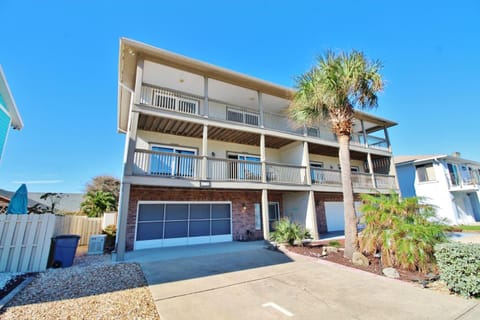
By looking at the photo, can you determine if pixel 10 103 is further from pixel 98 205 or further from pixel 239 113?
pixel 239 113

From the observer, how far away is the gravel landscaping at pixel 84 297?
3.52m

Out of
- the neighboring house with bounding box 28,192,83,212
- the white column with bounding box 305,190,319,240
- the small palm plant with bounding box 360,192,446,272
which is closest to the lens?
the small palm plant with bounding box 360,192,446,272

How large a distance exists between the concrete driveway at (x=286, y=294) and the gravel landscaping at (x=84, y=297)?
34 centimetres

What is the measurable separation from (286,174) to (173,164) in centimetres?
630

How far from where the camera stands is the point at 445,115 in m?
19.8

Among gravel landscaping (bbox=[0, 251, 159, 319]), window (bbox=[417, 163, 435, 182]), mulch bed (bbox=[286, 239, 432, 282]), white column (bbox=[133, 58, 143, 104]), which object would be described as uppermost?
white column (bbox=[133, 58, 143, 104])

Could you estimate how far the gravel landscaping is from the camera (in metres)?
3.52

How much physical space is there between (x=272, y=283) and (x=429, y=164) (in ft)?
76.8

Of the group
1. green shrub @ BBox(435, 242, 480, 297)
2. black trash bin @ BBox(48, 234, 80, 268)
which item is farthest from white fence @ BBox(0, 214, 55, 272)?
green shrub @ BBox(435, 242, 480, 297)

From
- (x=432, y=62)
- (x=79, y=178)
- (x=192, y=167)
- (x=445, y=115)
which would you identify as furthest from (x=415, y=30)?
(x=79, y=178)

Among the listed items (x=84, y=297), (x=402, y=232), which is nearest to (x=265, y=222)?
(x=402, y=232)

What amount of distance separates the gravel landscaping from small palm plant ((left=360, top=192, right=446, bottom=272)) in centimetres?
703

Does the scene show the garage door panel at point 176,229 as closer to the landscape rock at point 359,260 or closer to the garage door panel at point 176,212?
the garage door panel at point 176,212

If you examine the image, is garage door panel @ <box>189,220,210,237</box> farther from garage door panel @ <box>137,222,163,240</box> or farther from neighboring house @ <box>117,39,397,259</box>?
garage door panel @ <box>137,222,163,240</box>
